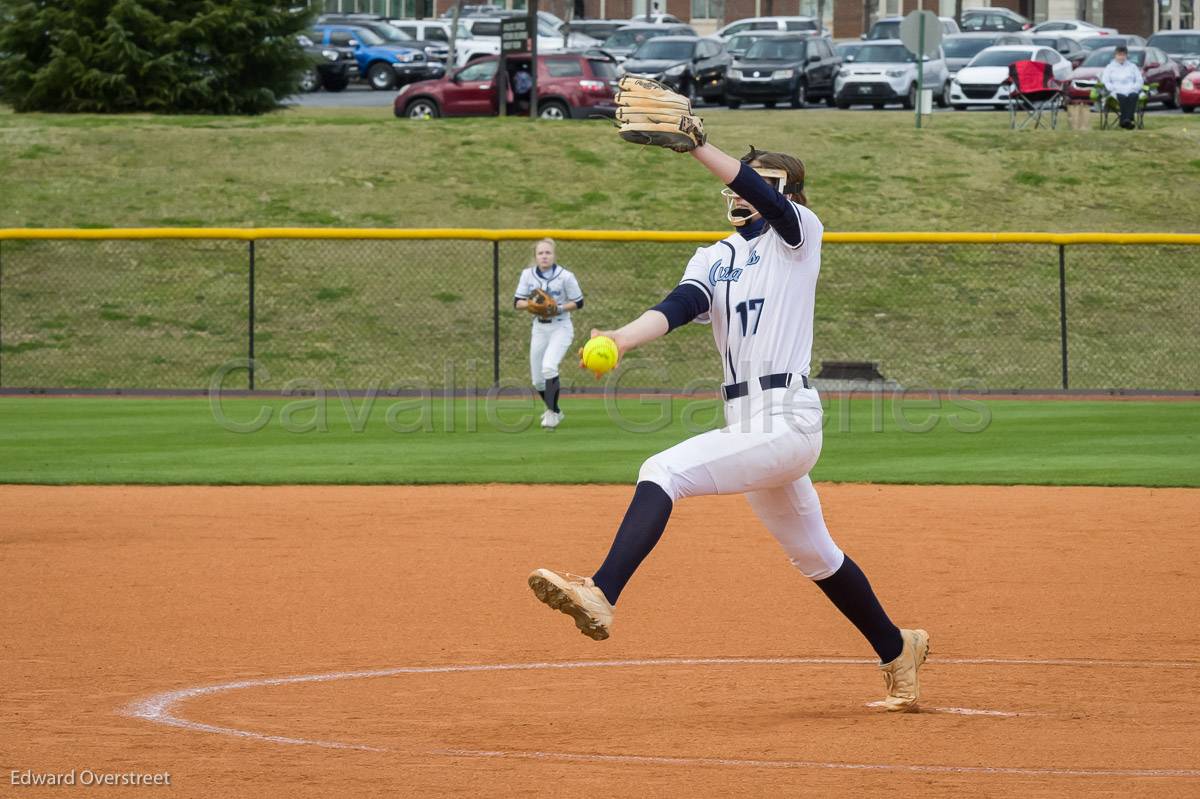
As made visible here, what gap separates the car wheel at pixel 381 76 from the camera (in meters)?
48.0

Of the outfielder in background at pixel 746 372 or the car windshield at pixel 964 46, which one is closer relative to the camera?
the outfielder in background at pixel 746 372

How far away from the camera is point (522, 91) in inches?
1350

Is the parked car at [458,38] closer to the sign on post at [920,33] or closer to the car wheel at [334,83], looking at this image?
the car wheel at [334,83]

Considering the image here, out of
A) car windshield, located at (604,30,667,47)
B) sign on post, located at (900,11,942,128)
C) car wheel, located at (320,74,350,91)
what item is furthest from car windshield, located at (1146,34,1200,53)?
car wheel, located at (320,74,350,91)

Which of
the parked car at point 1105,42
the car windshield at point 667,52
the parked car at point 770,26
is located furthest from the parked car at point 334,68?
the parked car at point 1105,42

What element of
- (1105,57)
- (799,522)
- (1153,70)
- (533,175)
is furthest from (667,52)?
(799,522)

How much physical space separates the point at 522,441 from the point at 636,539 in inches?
395

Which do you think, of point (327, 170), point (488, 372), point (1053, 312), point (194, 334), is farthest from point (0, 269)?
point (1053, 312)

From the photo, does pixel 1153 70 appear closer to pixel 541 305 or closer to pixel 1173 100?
pixel 1173 100

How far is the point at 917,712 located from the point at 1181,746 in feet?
3.17

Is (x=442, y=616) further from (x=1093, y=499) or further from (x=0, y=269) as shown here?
→ (x=0, y=269)

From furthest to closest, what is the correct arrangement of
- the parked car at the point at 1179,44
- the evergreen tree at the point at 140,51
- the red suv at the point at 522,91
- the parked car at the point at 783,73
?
the parked car at the point at 1179,44 → the parked car at the point at 783,73 → the red suv at the point at 522,91 → the evergreen tree at the point at 140,51

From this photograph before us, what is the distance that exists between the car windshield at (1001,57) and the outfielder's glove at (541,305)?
2595 centimetres
